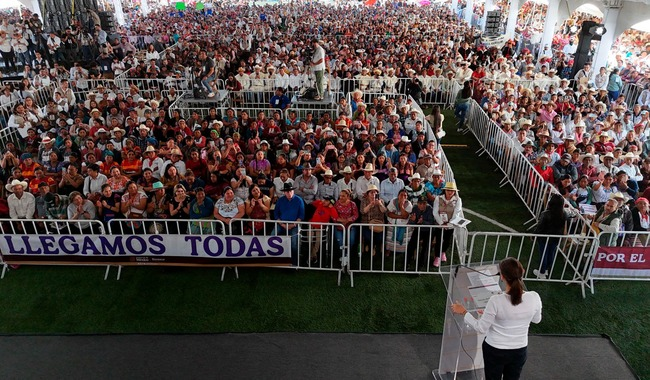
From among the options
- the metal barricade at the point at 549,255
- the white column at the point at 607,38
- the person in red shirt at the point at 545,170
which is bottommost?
the metal barricade at the point at 549,255

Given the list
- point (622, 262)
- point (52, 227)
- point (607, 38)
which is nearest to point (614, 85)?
point (607, 38)

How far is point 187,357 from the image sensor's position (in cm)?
568

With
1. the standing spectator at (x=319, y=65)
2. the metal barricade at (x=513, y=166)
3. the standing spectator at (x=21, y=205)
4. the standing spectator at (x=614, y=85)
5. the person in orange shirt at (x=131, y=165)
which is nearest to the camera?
the standing spectator at (x=21, y=205)

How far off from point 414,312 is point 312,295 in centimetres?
153

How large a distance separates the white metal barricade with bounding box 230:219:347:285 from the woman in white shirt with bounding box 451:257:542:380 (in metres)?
3.19

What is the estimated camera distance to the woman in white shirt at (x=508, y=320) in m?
3.79

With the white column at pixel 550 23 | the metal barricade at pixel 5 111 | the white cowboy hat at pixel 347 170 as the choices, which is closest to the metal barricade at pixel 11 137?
the metal barricade at pixel 5 111

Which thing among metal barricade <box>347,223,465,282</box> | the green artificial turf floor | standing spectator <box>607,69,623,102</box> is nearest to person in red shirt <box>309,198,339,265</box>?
metal barricade <box>347,223,465,282</box>

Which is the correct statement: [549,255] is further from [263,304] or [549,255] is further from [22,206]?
[22,206]

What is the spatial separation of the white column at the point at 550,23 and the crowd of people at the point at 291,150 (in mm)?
6044

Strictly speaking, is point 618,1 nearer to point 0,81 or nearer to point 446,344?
point 446,344

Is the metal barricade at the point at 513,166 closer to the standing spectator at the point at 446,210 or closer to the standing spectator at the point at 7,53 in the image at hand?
the standing spectator at the point at 446,210

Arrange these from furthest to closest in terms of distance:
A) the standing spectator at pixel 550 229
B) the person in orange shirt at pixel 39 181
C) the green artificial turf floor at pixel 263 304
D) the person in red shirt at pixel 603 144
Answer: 1. the person in red shirt at pixel 603 144
2. the person in orange shirt at pixel 39 181
3. the standing spectator at pixel 550 229
4. the green artificial turf floor at pixel 263 304

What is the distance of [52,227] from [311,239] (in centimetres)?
424
